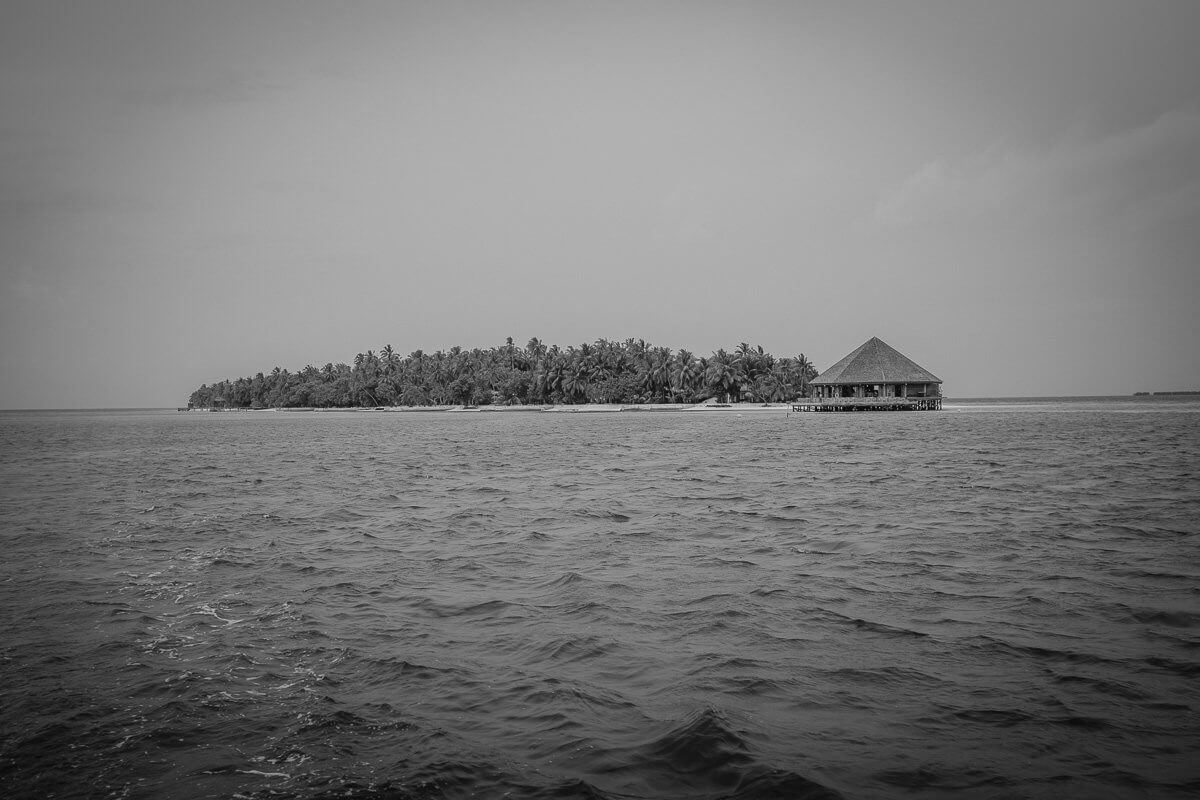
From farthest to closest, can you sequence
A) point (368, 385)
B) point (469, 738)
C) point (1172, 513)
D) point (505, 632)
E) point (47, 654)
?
point (368, 385) < point (1172, 513) < point (505, 632) < point (47, 654) < point (469, 738)

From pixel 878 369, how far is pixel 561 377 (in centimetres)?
5651

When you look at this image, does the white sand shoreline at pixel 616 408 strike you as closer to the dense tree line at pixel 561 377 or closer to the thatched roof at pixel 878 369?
the dense tree line at pixel 561 377

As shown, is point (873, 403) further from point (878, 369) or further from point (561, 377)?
point (561, 377)

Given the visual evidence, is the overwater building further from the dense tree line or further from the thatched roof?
the dense tree line

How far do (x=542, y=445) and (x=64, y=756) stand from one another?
38436mm

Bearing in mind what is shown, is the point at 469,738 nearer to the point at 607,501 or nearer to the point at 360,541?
the point at 360,541

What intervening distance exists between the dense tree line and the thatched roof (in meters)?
29.2

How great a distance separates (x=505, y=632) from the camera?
8203 mm

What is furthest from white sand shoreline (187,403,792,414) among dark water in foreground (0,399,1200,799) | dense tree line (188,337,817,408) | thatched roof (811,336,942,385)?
dark water in foreground (0,399,1200,799)

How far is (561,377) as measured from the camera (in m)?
118

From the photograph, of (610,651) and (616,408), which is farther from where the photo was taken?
(616,408)

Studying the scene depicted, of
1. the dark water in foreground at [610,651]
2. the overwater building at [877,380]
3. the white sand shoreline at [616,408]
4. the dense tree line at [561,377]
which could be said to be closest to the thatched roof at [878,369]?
the overwater building at [877,380]

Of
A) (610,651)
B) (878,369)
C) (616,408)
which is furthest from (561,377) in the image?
(610,651)

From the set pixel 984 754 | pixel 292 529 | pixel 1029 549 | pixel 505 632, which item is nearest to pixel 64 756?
pixel 505 632
